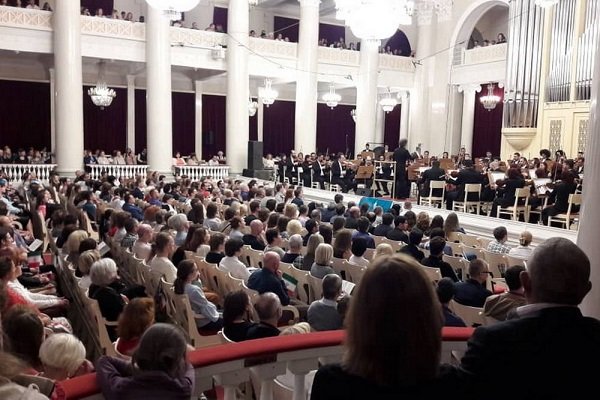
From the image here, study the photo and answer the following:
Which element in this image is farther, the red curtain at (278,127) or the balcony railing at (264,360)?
the red curtain at (278,127)

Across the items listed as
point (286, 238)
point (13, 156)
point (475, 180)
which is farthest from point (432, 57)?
point (286, 238)

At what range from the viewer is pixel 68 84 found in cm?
1614

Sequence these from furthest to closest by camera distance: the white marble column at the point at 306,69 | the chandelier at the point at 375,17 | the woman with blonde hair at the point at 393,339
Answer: the white marble column at the point at 306,69
the chandelier at the point at 375,17
the woman with blonde hair at the point at 393,339

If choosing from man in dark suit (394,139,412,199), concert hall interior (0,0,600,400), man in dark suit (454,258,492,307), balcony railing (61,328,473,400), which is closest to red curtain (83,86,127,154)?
concert hall interior (0,0,600,400)

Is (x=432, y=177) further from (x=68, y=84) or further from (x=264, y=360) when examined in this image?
(x=264, y=360)

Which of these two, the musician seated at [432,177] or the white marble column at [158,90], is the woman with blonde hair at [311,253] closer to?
the musician seated at [432,177]

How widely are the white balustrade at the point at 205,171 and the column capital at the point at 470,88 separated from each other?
9.40 meters

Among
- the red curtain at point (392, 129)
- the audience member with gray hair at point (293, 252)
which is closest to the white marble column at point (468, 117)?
the red curtain at point (392, 129)

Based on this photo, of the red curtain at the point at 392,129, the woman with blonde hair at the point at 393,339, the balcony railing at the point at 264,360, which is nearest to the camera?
the woman with blonde hair at the point at 393,339

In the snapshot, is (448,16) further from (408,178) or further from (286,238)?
(286,238)

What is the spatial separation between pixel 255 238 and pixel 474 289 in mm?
3136

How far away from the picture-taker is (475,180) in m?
12.5

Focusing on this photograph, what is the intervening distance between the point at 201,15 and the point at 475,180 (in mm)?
14280

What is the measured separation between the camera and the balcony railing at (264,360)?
2.13 meters
